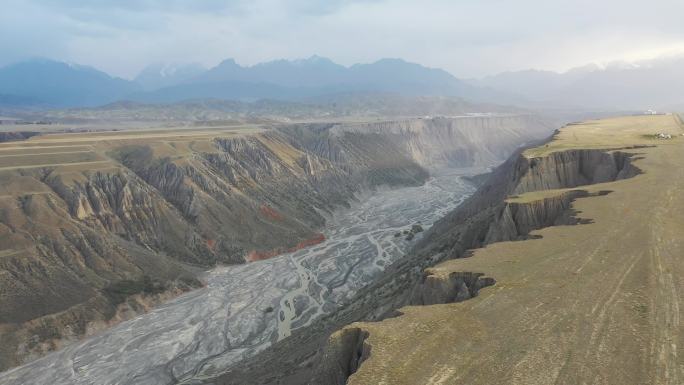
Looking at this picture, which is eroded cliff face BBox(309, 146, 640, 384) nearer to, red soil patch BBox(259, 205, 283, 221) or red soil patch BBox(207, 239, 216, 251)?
red soil patch BBox(259, 205, 283, 221)

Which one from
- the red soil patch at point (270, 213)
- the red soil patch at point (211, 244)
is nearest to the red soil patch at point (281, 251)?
the red soil patch at point (211, 244)

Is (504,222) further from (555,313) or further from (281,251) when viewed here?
(281,251)

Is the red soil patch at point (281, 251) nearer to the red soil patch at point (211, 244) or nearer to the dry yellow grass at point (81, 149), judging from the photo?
the red soil patch at point (211, 244)

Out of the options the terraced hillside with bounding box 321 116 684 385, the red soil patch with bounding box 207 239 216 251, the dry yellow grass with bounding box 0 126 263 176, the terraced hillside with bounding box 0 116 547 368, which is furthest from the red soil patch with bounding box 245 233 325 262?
the terraced hillside with bounding box 321 116 684 385

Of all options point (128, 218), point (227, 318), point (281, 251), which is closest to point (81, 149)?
point (128, 218)

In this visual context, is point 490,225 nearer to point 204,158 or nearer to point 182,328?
point 182,328

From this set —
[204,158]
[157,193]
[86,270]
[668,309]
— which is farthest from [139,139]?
[668,309]
